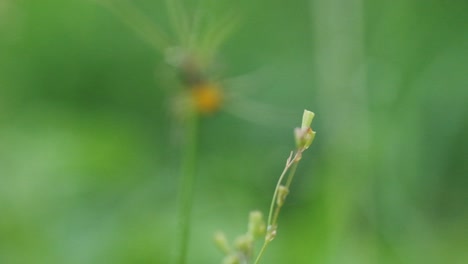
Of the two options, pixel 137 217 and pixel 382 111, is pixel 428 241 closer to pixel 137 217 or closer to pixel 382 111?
pixel 382 111

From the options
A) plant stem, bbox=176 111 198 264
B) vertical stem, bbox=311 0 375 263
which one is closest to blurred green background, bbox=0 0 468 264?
vertical stem, bbox=311 0 375 263

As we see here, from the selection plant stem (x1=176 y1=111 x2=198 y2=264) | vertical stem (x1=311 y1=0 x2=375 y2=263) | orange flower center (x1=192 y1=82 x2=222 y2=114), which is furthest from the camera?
vertical stem (x1=311 y1=0 x2=375 y2=263)

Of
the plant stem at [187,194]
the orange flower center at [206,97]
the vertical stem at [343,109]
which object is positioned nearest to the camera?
the plant stem at [187,194]

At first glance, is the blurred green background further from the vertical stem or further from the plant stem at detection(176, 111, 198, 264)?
the plant stem at detection(176, 111, 198, 264)

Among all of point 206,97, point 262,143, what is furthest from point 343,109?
point 262,143

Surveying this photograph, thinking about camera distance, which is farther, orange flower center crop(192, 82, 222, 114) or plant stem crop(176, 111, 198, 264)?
orange flower center crop(192, 82, 222, 114)

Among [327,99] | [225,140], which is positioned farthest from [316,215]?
[225,140]

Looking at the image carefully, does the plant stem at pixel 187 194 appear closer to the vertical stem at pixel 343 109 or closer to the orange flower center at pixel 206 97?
the orange flower center at pixel 206 97

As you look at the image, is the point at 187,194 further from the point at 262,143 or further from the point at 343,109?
the point at 262,143

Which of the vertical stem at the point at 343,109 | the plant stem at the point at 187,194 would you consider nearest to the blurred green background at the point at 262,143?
the vertical stem at the point at 343,109
